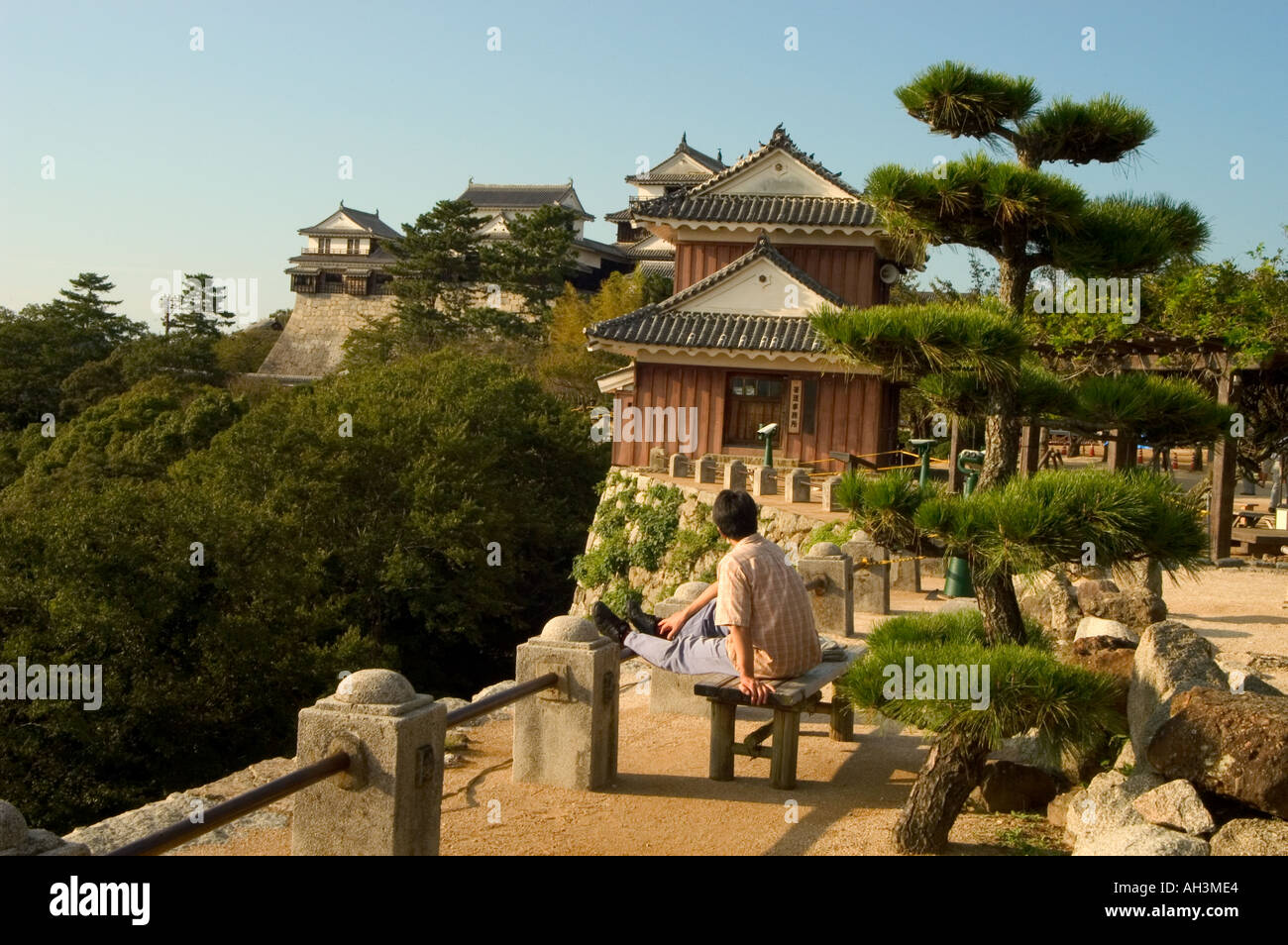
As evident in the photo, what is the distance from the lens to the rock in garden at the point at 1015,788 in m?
6.07

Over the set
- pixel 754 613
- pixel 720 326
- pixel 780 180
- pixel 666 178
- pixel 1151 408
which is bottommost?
pixel 754 613

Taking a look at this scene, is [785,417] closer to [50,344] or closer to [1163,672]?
[1163,672]

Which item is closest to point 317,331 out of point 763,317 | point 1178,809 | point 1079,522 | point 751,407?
point 751,407

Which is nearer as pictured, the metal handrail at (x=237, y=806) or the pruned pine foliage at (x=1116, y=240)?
the metal handrail at (x=237, y=806)

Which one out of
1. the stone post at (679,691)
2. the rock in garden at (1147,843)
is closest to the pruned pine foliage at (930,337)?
the rock in garden at (1147,843)

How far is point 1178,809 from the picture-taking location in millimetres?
4852

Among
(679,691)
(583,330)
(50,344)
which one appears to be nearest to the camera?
(679,691)

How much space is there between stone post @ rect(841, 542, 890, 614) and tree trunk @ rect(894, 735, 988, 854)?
6672 millimetres

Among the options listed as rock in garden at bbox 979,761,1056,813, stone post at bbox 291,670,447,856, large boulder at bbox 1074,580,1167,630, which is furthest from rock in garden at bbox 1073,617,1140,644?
stone post at bbox 291,670,447,856

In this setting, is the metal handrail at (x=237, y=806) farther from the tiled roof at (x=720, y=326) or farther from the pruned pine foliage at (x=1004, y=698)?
the tiled roof at (x=720, y=326)

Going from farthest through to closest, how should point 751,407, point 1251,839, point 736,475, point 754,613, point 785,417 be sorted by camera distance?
point 751,407, point 785,417, point 736,475, point 754,613, point 1251,839

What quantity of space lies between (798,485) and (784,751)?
489 inches
